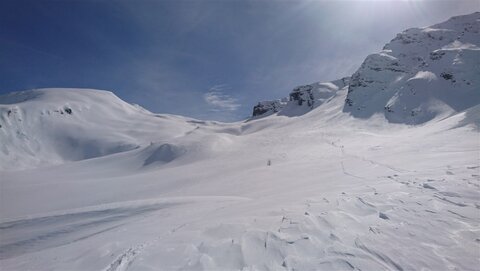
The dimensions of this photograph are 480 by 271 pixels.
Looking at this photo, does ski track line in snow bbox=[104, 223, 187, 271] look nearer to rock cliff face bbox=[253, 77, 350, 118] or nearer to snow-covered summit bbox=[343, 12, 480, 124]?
snow-covered summit bbox=[343, 12, 480, 124]

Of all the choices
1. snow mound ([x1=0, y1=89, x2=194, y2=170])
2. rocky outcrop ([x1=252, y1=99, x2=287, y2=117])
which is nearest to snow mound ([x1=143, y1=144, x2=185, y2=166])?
snow mound ([x1=0, y1=89, x2=194, y2=170])

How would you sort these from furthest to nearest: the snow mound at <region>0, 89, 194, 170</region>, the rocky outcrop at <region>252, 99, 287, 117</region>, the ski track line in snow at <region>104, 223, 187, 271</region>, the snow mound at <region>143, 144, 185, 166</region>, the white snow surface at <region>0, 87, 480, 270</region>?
1. the rocky outcrop at <region>252, 99, 287, 117</region>
2. the snow mound at <region>0, 89, 194, 170</region>
3. the snow mound at <region>143, 144, 185, 166</region>
4. the ski track line in snow at <region>104, 223, 187, 271</region>
5. the white snow surface at <region>0, 87, 480, 270</region>

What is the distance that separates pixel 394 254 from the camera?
4.76 metres

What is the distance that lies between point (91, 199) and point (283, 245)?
16879mm

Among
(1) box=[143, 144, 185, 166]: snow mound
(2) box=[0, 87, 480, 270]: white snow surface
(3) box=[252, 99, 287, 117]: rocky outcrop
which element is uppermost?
(3) box=[252, 99, 287, 117]: rocky outcrop

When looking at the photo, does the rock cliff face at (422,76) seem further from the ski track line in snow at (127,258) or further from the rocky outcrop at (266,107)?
the rocky outcrop at (266,107)

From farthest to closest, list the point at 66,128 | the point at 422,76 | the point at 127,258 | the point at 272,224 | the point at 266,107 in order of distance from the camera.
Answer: the point at 266,107, the point at 66,128, the point at 422,76, the point at 272,224, the point at 127,258

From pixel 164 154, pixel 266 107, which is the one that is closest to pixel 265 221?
pixel 164 154

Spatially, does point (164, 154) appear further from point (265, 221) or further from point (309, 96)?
point (309, 96)

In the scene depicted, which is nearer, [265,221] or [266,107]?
[265,221]

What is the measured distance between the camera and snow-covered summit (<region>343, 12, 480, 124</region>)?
46.0 m

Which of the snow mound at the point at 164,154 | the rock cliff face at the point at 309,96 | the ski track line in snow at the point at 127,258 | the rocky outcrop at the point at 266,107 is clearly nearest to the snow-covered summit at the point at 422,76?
the rock cliff face at the point at 309,96

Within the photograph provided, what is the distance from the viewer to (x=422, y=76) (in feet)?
182

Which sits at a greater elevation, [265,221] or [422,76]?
[422,76]
